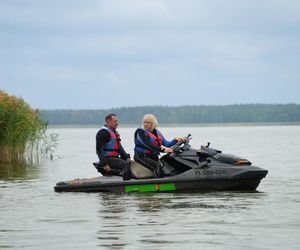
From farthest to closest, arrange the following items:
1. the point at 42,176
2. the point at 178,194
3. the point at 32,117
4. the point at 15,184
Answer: the point at 32,117 < the point at 42,176 < the point at 15,184 < the point at 178,194

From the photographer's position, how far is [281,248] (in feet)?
30.2

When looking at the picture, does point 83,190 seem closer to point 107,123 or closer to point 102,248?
point 107,123

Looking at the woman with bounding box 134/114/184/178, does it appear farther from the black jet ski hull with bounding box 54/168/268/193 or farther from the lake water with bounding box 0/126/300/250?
the lake water with bounding box 0/126/300/250

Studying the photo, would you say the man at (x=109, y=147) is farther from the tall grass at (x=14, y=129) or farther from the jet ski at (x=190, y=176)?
the tall grass at (x=14, y=129)

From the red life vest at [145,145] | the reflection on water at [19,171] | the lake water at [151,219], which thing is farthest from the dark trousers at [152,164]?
the reflection on water at [19,171]

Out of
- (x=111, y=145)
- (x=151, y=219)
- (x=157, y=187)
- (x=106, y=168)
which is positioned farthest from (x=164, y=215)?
(x=111, y=145)

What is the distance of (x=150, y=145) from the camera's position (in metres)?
15.6

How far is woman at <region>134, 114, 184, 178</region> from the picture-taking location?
15.6 metres

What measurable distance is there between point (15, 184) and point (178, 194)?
557cm

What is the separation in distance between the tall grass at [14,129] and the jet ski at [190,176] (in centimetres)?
1147

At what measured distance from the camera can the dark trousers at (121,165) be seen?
51.3 ft

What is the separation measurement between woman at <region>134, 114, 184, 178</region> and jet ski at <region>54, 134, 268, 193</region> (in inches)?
4.9

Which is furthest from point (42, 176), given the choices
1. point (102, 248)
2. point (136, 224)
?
point (102, 248)

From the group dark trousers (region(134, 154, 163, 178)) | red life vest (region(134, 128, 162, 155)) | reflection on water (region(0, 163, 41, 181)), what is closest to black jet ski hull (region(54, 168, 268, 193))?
dark trousers (region(134, 154, 163, 178))
